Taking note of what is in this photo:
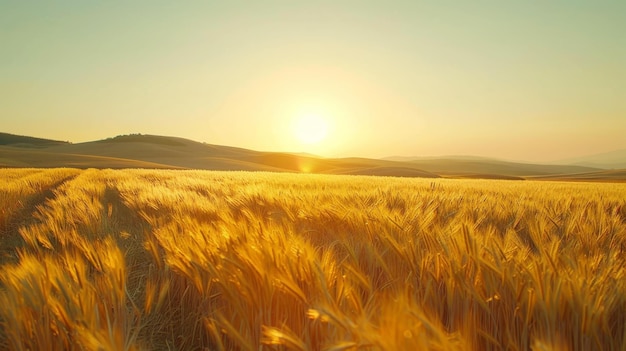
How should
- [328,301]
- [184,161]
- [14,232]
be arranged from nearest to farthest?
[328,301] → [14,232] → [184,161]

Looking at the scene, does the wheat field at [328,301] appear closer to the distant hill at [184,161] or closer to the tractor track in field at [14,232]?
the tractor track in field at [14,232]

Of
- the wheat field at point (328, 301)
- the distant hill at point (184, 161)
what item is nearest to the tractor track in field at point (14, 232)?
the wheat field at point (328, 301)

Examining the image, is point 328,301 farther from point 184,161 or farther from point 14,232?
point 184,161

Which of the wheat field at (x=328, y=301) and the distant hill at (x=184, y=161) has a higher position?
Answer: the wheat field at (x=328, y=301)

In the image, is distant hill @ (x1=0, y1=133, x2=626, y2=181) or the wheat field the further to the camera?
distant hill @ (x1=0, y1=133, x2=626, y2=181)

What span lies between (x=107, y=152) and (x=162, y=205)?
78144mm

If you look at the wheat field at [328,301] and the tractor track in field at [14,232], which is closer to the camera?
the wheat field at [328,301]

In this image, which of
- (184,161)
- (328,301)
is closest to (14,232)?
(328,301)

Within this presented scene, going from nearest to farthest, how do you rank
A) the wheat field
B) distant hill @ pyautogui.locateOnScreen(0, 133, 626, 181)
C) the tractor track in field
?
the wheat field < the tractor track in field < distant hill @ pyautogui.locateOnScreen(0, 133, 626, 181)

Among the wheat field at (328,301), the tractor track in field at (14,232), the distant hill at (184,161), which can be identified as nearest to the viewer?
the wheat field at (328,301)

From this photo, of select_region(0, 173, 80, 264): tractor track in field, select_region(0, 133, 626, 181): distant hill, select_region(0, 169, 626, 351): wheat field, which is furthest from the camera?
select_region(0, 133, 626, 181): distant hill

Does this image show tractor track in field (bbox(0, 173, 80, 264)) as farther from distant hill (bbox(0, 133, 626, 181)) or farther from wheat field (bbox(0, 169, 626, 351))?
distant hill (bbox(0, 133, 626, 181))

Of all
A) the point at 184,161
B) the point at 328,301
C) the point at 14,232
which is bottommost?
the point at 184,161

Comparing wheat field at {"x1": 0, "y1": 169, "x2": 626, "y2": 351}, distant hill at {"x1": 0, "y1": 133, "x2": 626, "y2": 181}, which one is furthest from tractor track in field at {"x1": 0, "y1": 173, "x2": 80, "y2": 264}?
distant hill at {"x1": 0, "y1": 133, "x2": 626, "y2": 181}
